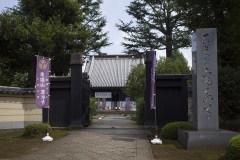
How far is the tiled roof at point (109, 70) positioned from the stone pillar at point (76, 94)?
28.6 metres

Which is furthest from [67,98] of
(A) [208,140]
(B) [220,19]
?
(B) [220,19]

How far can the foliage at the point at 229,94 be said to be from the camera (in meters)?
14.1

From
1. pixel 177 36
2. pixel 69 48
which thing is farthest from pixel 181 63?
pixel 69 48

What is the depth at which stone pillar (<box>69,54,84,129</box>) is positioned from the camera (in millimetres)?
16375

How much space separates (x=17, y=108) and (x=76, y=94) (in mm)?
3003

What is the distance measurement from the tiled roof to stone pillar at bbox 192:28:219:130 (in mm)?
33751

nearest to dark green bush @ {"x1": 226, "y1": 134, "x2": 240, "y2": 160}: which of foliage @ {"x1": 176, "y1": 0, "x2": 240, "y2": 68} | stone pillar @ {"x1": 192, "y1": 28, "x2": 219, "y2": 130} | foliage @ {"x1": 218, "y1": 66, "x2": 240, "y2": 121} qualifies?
stone pillar @ {"x1": 192, "y1": 28, "x2": 219, "y2": 130}

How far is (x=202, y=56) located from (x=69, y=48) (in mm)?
11059

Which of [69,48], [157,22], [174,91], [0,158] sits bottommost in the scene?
[0,158]

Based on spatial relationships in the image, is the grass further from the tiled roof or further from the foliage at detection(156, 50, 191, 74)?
the tiled roof

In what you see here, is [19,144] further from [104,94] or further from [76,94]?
[104,94]

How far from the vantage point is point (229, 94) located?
14.3 meters

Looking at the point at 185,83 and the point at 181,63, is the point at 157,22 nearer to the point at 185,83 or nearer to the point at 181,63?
the point at 181,63

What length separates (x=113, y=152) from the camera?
9.83m
